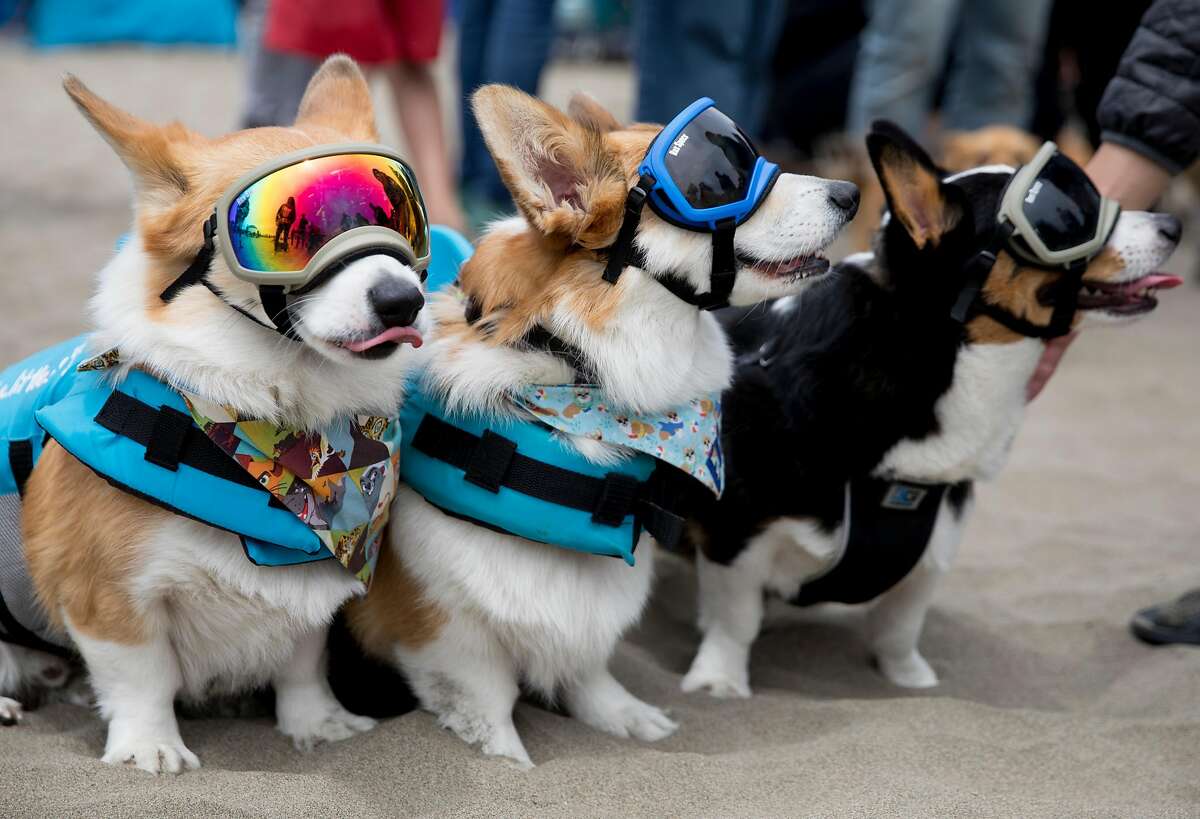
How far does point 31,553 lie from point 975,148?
158 inches

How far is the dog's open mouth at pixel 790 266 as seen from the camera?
2079mm

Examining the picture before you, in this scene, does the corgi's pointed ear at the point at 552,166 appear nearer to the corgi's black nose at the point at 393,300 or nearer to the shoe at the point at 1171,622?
the corgi's black nose at the point at 393,300

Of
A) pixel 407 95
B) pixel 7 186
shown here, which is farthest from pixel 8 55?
pixel 407 95

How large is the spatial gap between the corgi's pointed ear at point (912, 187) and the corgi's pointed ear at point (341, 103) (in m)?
0.99

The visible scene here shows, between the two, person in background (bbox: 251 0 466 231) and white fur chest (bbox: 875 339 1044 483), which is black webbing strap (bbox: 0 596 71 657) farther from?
person in background (bbox: 251 0 466 231)

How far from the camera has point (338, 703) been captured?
225 cm

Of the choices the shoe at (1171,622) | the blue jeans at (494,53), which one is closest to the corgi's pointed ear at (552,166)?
the shoe at (1171,622)

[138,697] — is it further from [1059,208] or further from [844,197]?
[1059,208]

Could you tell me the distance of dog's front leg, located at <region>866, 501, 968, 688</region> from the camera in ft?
8.43

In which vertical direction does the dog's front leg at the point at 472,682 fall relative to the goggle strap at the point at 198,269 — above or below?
below

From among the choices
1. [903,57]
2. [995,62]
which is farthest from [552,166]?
[995,62]

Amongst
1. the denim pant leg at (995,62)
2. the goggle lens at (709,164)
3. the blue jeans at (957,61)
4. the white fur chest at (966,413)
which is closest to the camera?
the goggle lens at (709,164)

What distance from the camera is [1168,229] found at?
2.48 meters

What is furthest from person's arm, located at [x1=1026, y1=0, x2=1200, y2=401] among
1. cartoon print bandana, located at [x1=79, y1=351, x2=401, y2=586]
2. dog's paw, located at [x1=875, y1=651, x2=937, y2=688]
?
cartoon print bandana, located at [x1=79, y1=351, x2=401, y2=586]
